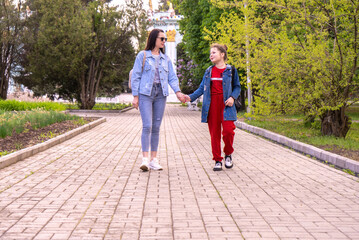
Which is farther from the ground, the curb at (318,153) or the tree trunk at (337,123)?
the tree trunk at (337,123)

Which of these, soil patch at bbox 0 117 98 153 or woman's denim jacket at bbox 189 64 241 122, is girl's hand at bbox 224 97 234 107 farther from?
soil patch at bbox 0 117 98 153

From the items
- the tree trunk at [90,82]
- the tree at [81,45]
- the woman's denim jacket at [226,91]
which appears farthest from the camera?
the tree trunk at [90,82]

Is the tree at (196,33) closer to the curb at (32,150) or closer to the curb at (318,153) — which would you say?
the curb at (32,150)

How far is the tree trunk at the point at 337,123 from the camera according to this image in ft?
41.0

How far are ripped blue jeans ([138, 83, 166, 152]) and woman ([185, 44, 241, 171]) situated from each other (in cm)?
46

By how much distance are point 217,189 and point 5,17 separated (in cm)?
2926

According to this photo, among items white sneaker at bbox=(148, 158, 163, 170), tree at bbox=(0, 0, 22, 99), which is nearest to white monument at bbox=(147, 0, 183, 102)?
tree at bbox=(0, 0, 22, 99)

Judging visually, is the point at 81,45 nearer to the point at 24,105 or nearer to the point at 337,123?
the point at 24,105

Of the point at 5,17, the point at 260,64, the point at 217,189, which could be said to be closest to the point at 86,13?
the point at 5,17

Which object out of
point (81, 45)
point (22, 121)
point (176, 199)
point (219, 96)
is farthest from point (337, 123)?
point (81, 45)

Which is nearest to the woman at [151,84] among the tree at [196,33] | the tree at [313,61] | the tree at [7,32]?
the tree at [313,61]

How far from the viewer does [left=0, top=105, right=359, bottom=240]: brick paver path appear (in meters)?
4.37

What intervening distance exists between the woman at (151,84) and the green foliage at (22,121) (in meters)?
4.81

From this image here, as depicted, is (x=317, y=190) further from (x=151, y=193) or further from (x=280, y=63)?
(x=280, y=63)
